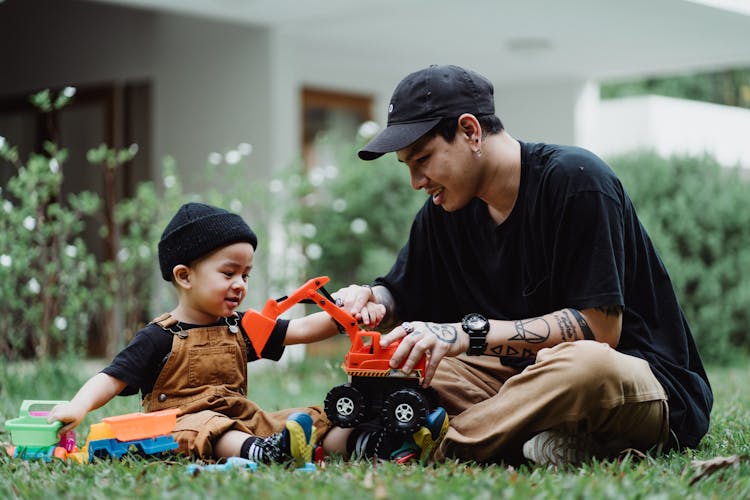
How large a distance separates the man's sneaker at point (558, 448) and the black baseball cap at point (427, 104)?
1061 mm

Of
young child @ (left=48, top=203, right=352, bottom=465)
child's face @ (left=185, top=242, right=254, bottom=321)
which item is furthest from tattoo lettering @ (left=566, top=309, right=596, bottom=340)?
child's face @ (left=185, top=242, right=254, bottom=321)

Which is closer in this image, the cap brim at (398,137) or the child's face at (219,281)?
the cap brim at (398,137)

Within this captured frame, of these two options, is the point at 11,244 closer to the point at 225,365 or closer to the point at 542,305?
the point at 225,365

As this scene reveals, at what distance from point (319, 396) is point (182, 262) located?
119 inches

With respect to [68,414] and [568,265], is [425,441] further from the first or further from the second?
[68,414]

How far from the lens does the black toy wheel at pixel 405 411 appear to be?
3471 mm

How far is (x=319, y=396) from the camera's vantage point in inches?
266

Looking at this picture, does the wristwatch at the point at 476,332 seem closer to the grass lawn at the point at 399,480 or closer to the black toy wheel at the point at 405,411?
the black toy wheel at the point at 405,411

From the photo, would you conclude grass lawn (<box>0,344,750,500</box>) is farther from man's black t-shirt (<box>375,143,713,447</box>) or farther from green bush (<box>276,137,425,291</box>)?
green bush (<box>276,137,425,291</box>)

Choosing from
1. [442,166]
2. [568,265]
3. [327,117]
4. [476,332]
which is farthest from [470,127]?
[327,117]

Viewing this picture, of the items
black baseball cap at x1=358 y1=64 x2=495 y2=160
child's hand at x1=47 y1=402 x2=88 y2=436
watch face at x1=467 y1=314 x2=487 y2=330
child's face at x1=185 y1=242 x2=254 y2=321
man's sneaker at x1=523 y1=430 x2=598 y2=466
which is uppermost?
black baseball cap at x1=358 y1=64 x2=495 y2=160

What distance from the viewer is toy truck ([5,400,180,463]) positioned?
A: 354 centimetres

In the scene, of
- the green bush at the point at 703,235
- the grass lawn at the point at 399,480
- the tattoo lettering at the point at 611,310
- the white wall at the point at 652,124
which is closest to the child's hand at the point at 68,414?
the grass lawn at the point at 399,480

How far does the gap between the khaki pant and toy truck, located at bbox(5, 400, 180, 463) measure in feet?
3.07
